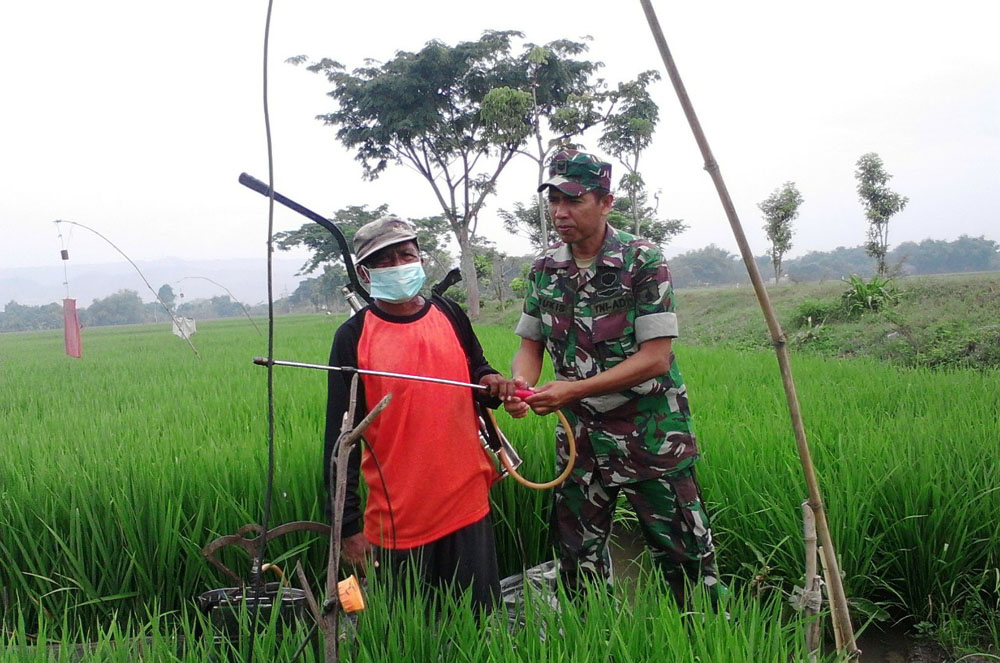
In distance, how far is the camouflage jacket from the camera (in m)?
1.71

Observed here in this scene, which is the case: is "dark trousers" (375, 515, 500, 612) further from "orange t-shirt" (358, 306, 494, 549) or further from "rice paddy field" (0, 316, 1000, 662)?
"rice paddy field" (0, 316, 1000, 662)

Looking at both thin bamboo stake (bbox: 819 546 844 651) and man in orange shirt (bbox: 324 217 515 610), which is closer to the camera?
thin bamboo stake (bbox: 819 546 844 651)

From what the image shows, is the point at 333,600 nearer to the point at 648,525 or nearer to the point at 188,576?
the point at 648,525

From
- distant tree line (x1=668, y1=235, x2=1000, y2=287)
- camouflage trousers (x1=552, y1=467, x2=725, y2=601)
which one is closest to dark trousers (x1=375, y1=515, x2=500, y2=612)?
camouflage trousers (x1=552, y1=467, x2=725, y2=601)

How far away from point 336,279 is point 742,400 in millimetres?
38468

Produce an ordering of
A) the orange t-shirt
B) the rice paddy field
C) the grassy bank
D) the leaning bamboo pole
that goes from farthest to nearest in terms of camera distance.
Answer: the grassy bank → the orange t-shirt → the rice paddy field → the leaning bamboo pole

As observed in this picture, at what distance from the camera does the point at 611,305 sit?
1.74 meters

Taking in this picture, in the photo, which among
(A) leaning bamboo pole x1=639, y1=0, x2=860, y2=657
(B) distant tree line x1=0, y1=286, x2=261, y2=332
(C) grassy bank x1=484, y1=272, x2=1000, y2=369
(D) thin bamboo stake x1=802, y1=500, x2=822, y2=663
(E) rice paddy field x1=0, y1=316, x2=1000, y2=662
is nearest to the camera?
(A) leaning bamboo pole x1=639, y1=0, x2=860, y2=657

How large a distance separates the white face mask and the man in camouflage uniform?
371mm

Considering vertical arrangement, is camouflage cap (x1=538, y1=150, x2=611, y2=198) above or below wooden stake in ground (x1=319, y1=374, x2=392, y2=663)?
above

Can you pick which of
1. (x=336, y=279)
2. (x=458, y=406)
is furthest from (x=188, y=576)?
(x=336, y=279)

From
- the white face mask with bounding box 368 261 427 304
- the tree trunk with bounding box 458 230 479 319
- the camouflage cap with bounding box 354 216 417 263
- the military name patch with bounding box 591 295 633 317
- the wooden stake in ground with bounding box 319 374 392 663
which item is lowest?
the wooden stake in ground with bounding box 319 374 392 663

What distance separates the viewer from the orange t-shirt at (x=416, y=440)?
1.58 m

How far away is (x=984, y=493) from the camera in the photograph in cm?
210
